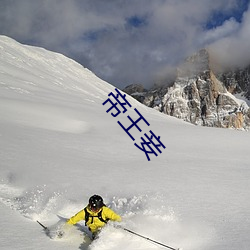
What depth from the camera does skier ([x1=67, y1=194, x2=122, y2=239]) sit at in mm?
6035

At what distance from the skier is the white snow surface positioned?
21cm

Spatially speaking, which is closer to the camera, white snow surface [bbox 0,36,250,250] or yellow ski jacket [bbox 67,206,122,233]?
white snow surface [bbox 0,36,250,250]

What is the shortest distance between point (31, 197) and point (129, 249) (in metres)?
3.26

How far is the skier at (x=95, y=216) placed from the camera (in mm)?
6035

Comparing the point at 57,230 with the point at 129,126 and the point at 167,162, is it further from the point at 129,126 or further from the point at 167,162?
the point at 129,126

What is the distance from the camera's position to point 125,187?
8.29 meters

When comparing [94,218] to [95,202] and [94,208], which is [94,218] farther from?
[95,202]

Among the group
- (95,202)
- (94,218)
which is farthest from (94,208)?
(94,218)

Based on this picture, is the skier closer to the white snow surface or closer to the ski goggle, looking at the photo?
the ski goggle

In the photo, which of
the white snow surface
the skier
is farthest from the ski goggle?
the white snow surface

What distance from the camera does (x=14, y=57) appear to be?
171ft

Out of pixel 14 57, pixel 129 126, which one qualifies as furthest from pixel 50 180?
pixel 14 57

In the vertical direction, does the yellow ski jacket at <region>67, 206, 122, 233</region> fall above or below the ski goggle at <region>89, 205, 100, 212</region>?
below

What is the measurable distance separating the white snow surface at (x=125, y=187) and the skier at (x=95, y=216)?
0.21 metres
